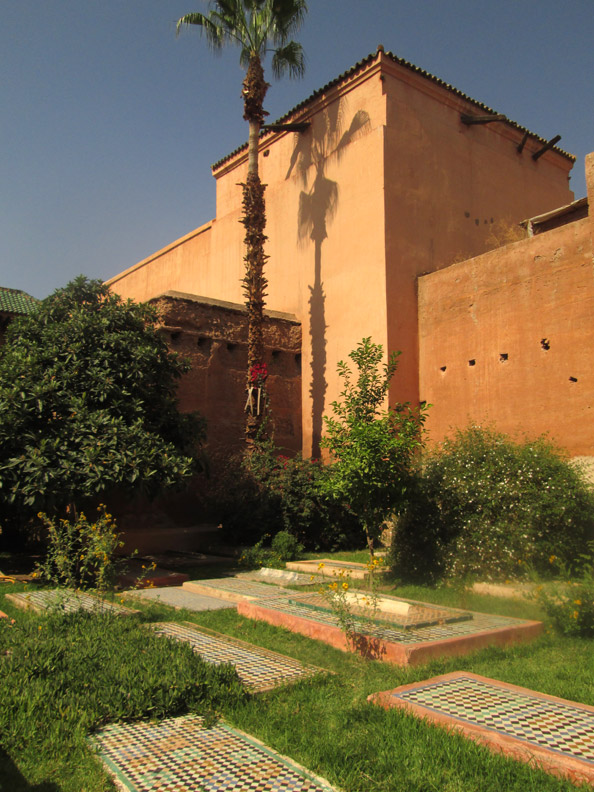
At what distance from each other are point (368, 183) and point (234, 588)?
9.60m

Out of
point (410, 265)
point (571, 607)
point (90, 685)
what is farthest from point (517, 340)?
point (90, 685)

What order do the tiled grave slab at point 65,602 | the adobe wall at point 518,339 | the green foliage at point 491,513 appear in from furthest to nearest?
the adobe wall at point 518,339 → the green foliage at point 491,513 → the tiled grave slab at point 65,602

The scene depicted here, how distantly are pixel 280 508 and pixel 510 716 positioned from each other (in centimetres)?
899

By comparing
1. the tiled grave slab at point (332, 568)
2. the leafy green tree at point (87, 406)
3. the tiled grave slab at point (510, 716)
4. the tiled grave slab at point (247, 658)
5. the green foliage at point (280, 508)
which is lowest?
the tiled grave slab at point (247, 658)

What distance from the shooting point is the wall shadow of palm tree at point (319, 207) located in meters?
15.2

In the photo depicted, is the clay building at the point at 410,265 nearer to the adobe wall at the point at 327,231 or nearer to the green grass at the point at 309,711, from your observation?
the adobe wall at the point at 327,231

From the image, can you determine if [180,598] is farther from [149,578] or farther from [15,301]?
[15,301]

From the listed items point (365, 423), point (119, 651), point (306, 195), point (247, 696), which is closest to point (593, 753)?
point (247, 696)

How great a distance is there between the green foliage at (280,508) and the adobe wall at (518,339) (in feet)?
8.48

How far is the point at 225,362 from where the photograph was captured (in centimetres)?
1459

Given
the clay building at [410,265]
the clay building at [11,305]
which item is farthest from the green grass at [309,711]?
the clay building at [11,305]

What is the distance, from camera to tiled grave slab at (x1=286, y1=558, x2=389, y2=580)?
9.15 m

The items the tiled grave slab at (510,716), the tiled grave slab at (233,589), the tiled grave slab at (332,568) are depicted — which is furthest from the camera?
the tiled grave slab at (332,568)

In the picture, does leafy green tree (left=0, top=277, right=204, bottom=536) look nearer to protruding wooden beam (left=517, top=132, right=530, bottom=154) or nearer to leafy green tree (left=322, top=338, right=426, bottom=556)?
leafy green tree (left=322, top=338, right=426, bottom=556)
